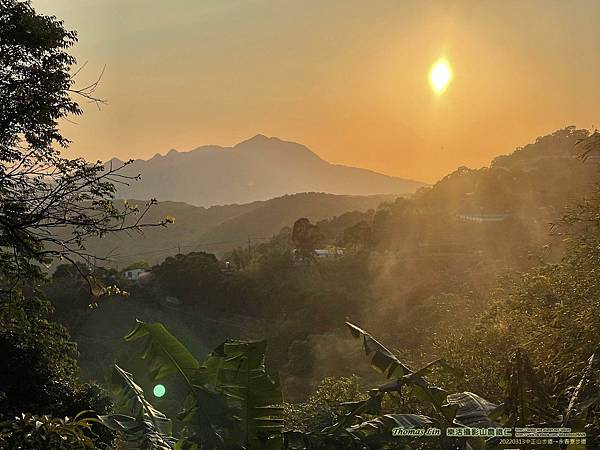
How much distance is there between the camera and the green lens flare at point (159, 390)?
3.78m

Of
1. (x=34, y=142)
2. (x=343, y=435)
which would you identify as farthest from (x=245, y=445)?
(x=34, y=142)

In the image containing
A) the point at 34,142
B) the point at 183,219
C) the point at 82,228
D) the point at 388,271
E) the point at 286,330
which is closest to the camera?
the point at 82,228

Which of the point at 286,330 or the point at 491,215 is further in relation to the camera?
the point at 491,215

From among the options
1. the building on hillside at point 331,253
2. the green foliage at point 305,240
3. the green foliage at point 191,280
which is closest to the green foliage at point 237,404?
the green foliage at point 191,280

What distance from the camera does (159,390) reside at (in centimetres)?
380

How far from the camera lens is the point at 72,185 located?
8484mm

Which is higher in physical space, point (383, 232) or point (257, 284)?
point (383, 232)

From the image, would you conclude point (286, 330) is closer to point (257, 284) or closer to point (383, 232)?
point (257, 284)

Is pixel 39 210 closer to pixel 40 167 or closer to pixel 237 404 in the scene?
pixel 40 167

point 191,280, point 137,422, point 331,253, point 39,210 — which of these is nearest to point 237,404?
point 137,422

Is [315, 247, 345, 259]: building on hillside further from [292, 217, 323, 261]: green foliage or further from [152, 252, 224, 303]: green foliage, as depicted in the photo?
[152, 252, 224, 303]: green foliage

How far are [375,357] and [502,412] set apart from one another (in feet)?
2.93

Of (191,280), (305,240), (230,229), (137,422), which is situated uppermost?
(230,229)

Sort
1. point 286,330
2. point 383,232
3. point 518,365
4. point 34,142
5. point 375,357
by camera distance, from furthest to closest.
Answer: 1. point 383,232
2. point 286,330
3. point 34,142
4. point 375,357
5. point 518,365
